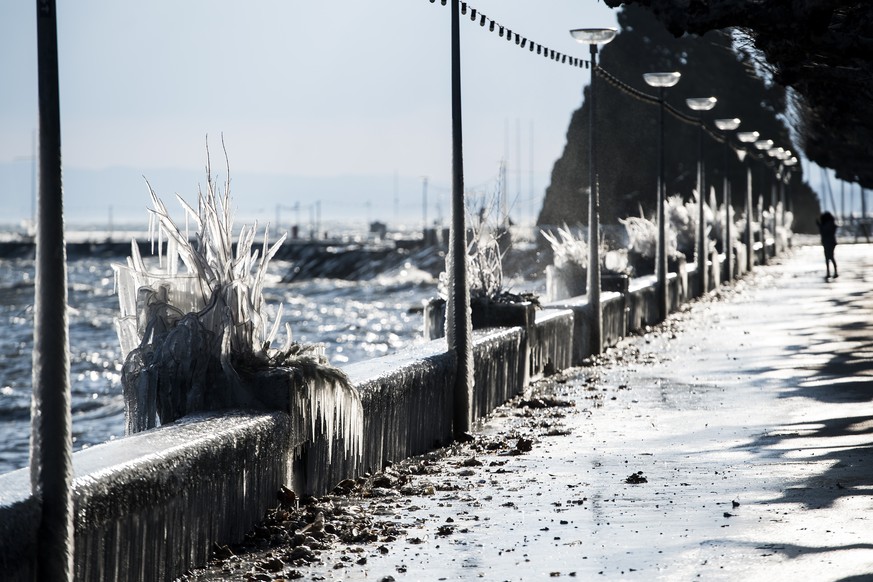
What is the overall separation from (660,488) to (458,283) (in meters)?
3.52

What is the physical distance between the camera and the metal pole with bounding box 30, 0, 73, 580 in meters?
5.59

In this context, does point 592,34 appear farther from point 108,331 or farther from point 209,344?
point 108,331

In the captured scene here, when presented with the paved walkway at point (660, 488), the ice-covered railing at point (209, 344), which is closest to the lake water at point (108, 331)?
the ice-covered railing at point (209, 344)

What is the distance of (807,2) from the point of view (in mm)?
10812

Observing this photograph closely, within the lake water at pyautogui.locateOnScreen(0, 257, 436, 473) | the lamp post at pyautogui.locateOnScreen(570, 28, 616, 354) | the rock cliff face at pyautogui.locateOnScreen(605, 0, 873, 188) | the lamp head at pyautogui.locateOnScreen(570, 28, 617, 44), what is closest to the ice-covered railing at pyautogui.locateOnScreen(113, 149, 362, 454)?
the lake water at pyautogui.locateOnScreen(0, 257, 436, 473)

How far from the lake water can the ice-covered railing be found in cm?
77

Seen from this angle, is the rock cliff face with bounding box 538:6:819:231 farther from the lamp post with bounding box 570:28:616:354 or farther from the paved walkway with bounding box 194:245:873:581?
the paved walkway with bounding box 194:245:873:581

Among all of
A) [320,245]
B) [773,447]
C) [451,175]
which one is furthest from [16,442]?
[320,245]

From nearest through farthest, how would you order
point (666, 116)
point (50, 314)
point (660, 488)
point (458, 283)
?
point (50, 314), point (660, 488), point (458, 283), point (666, 116)

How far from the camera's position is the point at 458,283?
12.3m

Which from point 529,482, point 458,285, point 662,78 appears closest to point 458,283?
point 458,285

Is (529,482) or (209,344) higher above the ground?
(209,344)

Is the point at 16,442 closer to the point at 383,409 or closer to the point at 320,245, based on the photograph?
the point at 383,409

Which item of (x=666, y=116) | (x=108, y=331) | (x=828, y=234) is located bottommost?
(x=108, y=331)
